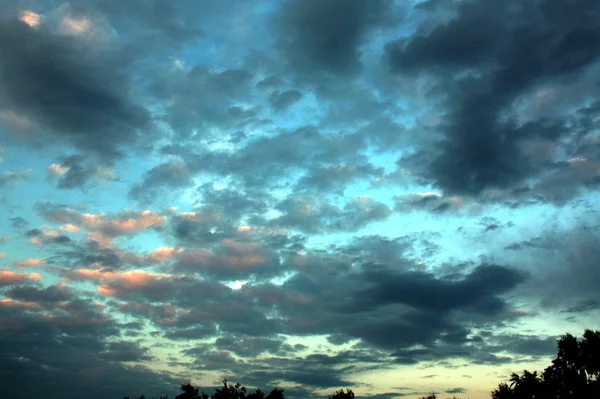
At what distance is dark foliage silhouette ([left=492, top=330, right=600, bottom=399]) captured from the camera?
4972 cm

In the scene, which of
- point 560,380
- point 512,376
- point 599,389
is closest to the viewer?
point 599,389

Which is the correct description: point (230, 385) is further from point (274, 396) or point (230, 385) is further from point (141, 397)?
point (141, 397)

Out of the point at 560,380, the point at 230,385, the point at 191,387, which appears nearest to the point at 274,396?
the point at 230,385

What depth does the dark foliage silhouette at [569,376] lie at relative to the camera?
49719mm

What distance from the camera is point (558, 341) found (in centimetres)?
5272

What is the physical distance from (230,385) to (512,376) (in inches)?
1249

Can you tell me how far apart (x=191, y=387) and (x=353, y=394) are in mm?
18364

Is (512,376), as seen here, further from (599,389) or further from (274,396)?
(274,396)

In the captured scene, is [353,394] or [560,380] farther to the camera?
[353,394]

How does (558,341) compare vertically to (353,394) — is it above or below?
above

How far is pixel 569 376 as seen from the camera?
5106 cm

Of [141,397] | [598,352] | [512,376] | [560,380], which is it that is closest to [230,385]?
[141,397]

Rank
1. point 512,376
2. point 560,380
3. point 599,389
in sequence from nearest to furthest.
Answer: point 599,389 < point 560,380 < point 512,376

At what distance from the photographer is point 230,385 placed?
2282 inches
